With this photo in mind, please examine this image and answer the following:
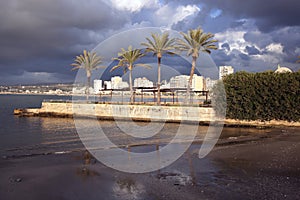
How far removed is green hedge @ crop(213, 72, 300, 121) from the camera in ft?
85.6

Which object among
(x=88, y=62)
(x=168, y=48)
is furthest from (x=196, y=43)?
(x=88, y=62)

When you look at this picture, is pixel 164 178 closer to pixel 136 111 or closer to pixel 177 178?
pixel 177 178

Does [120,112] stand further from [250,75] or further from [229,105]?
[250,75]

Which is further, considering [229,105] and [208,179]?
[229,105]

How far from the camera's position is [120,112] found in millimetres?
37031

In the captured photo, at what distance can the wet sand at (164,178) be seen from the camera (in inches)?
315

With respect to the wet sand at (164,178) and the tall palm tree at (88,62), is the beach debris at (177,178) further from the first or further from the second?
the tall palm tree at (88,62)

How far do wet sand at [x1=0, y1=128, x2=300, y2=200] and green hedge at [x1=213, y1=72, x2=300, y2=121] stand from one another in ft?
45.2

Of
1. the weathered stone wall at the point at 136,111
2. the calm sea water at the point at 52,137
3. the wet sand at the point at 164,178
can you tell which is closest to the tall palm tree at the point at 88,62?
the weathered stone wall at the point at 136,111

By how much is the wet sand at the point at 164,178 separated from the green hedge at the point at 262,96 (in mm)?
13771

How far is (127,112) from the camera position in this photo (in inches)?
1433

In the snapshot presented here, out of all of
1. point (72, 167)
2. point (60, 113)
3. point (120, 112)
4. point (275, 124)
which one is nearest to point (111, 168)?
point (72, 167)

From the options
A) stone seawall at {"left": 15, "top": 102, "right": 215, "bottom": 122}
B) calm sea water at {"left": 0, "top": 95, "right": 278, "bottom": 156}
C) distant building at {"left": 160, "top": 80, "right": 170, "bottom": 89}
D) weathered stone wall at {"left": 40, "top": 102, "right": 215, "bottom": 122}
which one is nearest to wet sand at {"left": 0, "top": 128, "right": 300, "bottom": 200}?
calm sea water at {"left": 0, "top": 95, "right": 278, "bottom": 156}

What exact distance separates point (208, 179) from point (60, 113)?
124 feet
